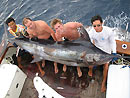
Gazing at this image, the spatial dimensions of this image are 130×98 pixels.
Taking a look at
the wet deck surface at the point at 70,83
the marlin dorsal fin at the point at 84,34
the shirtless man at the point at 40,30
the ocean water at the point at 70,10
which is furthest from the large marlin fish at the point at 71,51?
the ocean water at the point at 70,10

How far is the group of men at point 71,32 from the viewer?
2930 millimetres

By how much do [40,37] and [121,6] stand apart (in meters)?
3.98

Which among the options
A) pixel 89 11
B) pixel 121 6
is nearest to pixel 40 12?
pixel 89 11

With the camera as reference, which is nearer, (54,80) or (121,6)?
(54,80)

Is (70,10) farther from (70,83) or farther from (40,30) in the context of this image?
(70,83)

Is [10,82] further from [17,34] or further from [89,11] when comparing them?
[89,11]

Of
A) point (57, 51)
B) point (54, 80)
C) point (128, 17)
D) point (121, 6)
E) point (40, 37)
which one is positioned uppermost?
point (121, 6)

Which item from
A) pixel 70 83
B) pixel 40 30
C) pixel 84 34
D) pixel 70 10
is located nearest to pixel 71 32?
pixel 84 34

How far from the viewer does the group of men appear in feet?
9.61

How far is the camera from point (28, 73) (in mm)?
3693

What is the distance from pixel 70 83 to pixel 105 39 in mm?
1123

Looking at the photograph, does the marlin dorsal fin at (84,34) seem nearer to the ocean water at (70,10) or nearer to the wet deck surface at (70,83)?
the wet deck surface at (70,83)

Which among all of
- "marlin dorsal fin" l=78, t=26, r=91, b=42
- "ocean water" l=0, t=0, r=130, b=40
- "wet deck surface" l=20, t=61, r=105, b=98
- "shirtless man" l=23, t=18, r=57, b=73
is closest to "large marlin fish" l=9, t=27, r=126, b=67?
"marlin dorsal fin" l=78, t=26, r=91, b=42

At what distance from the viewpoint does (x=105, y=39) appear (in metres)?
2.99
